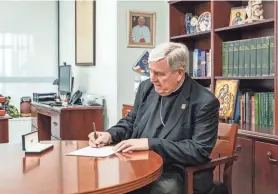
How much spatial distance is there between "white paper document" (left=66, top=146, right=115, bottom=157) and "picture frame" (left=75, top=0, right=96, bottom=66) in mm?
2681

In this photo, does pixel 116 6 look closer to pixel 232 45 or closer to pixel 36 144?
pixel 232 45

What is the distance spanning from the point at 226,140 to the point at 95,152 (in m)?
0.75

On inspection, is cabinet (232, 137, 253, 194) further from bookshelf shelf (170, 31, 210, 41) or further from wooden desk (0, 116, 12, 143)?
wooden desk (0, 116, 12, 143)

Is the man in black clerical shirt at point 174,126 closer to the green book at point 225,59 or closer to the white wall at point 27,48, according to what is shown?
the green book at point 225,59

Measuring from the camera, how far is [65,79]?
4.93 meters

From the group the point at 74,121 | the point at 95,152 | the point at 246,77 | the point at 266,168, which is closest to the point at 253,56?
the point at 246,77

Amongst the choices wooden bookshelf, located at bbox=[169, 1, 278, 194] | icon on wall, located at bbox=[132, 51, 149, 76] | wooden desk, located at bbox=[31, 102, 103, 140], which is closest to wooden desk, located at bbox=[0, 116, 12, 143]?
wooden desk, located at bbox=[31, 102, 103, 140]

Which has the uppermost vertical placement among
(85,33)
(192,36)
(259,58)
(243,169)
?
(85,33)

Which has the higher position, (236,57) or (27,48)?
(27,48)

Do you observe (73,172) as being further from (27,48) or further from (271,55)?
(27,48)

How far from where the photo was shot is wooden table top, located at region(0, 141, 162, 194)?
1.30 meters

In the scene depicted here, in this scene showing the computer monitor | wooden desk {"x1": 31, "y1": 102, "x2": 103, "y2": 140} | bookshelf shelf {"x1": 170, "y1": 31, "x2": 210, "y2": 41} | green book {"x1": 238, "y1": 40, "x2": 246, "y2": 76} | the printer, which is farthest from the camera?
the printer

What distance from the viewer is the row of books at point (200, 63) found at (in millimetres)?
3188

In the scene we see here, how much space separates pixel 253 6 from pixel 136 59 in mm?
1504
